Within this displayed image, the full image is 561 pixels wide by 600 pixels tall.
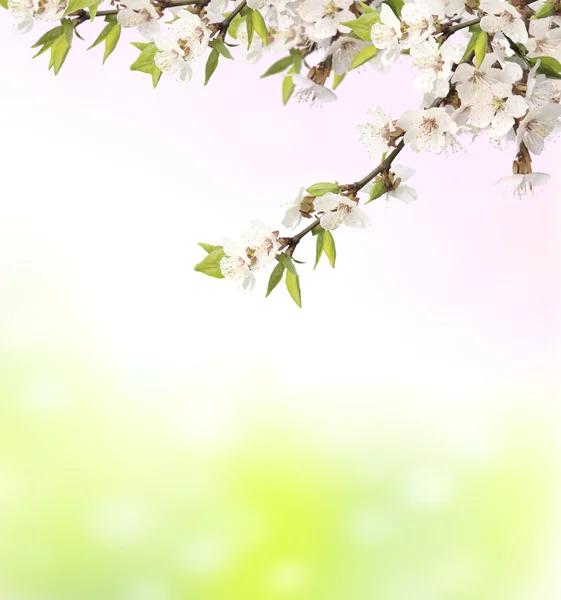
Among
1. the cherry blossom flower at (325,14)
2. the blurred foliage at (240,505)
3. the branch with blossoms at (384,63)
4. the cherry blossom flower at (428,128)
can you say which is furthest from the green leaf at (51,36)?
the blurred foliage at (240,505)

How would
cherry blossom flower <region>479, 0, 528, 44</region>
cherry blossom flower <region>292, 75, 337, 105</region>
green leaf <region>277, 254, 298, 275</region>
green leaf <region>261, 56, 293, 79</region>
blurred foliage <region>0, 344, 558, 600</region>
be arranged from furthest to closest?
blurred foliage <region>0, 344, 558, 600</region>, green leaf <region>261, 56, 293, 79</region>, cherry blossom flower <region>292, 75, 337, 105</region>, green leaf <region>277, 254, 298, 275</region>, cherry blossom flower <region>479, 0, 528, 44</region>

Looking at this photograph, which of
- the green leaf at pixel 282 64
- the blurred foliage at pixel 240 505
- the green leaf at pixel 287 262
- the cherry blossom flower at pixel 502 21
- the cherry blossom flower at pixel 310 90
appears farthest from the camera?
the blurred foliage at pixel 240 505

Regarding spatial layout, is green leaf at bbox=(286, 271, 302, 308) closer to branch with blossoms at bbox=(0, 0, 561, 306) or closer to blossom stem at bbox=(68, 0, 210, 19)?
branch with blossoms at bbox=(0, 0, 561, 306)

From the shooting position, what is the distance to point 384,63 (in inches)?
23.8

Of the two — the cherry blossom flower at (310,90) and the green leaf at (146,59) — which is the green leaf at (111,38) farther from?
the cherry blossom flower at (310,90)

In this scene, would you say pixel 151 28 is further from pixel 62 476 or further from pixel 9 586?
pixel 9 586

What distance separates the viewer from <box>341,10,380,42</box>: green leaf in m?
0.60

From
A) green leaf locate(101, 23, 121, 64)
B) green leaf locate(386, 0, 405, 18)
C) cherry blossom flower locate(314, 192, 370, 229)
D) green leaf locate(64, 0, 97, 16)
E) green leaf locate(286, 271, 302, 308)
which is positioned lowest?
green leaf locate(286, 271, 302, 308)

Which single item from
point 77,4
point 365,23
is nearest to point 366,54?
point 365,23

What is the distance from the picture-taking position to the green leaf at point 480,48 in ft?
1.79

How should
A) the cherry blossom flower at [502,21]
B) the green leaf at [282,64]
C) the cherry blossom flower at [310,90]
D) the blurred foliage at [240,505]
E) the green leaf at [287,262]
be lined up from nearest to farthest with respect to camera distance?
the cherry blossom flower at [502,21] → the green leaf at [287,262] → the cherry blossom flower at [310,90] → the green leaf at [282,64] → the blurred foliage at [240,505]

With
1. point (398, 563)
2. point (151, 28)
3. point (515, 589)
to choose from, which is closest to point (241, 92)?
point (151, 28)

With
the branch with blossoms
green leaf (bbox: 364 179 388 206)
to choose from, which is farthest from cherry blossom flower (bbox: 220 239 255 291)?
green leaf (bbox: 364 179 388 206)

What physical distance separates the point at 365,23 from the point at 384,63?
0.12 ft
